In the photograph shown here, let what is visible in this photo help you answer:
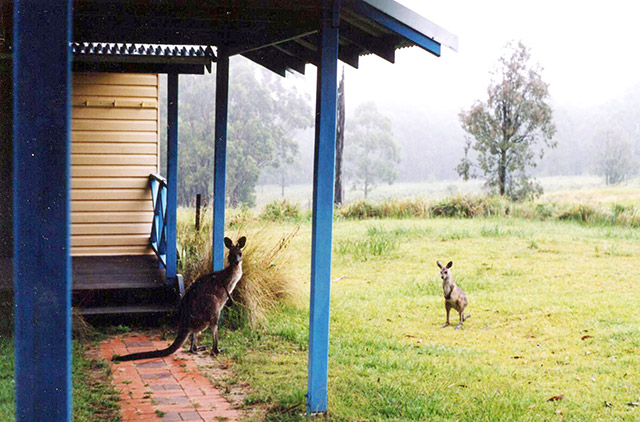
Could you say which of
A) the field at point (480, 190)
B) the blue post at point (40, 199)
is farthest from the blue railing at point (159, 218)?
the field at point (480, 190)

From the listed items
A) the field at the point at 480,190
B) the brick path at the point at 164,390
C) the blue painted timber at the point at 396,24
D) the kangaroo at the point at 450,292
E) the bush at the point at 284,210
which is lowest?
the brick path at the point at 164,390

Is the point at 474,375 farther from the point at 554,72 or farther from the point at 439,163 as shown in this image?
the point at 554,72

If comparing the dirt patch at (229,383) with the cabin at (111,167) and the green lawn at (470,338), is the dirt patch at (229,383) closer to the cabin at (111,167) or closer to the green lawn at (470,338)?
the green lawn at (470,338)

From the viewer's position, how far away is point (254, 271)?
7668 mm

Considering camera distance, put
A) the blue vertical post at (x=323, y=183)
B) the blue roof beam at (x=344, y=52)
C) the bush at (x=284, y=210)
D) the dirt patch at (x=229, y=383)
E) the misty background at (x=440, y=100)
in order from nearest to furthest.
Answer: the blue vertical post at (x=323, y=183) → the dirt patch at (x=229, y=383) → the blue roof beam at (x=344, y=52) → the bush at (x=284, y=210) → the misty background at (x=440, y=100)

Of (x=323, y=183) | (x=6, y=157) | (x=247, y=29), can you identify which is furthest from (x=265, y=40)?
(x=6, y=157)

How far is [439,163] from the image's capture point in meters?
32.2

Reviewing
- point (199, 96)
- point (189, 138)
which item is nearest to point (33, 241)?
point (189, 138)

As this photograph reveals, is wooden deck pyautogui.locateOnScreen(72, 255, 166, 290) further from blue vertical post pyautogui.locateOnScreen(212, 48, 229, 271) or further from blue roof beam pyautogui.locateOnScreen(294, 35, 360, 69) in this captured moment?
blue roof beam pyautogui.locateOnScreen(294, 35, 360, 69)

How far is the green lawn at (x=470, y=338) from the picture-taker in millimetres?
5328

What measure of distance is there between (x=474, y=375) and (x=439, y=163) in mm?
26610

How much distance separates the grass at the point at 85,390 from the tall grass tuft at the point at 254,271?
5.88 feet

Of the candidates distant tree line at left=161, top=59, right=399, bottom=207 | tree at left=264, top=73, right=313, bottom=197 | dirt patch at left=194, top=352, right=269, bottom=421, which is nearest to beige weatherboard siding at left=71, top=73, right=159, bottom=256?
dirt patch at left=194, top=352, right=269, bottom=421

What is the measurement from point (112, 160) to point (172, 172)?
8.28ft
